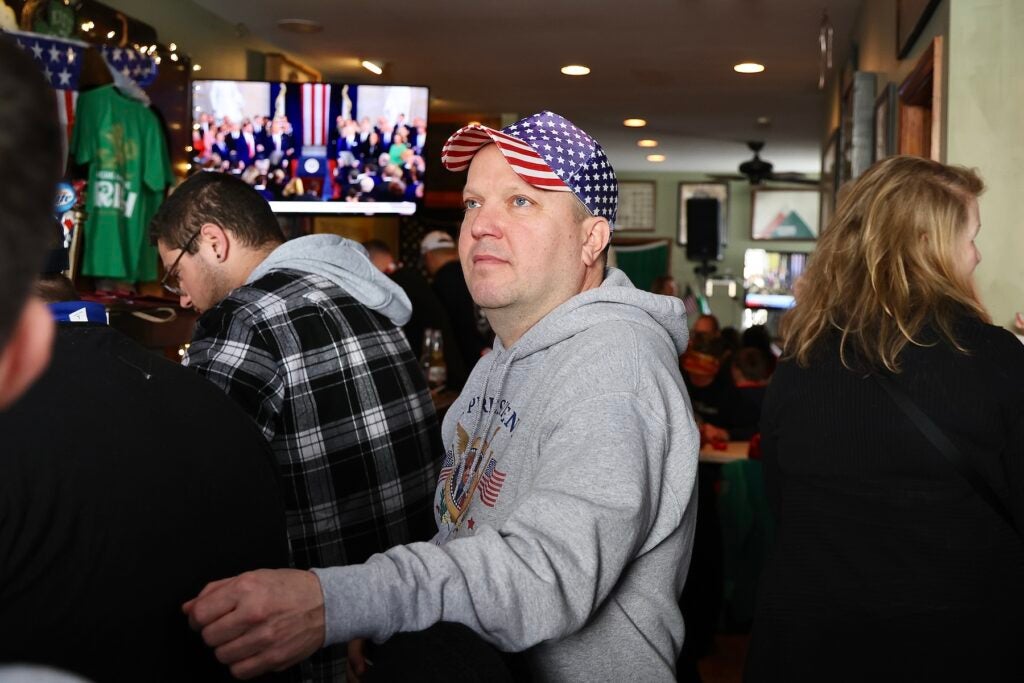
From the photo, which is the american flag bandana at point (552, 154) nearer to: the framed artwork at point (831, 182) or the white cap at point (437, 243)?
the framed artwork at point (831, 182)

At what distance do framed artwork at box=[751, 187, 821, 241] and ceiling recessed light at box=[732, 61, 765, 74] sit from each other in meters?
8.06

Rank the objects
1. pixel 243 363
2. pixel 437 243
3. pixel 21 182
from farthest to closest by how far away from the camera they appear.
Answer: pixel 437 243, pixel 243 363, pixel 21 182

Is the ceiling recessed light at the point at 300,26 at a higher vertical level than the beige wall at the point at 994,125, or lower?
higher

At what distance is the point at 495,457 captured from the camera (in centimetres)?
140

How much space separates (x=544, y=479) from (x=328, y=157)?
4443 mm

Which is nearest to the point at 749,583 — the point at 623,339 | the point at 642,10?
the point at 642,10

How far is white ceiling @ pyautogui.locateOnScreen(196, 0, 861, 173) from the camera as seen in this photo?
584 cm

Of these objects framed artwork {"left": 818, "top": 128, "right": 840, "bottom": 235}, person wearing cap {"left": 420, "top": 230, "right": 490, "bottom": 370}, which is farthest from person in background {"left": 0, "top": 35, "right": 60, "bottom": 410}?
person wearing cap {"left": 420, "top": 230, "right": 490, "bottom": 370}

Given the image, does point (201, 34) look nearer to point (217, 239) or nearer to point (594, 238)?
point (217, 239)

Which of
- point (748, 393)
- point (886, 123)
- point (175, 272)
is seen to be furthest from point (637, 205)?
point (175, 272)

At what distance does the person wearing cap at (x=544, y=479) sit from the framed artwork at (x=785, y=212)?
14332 mm

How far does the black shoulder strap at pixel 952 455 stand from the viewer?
1.78m

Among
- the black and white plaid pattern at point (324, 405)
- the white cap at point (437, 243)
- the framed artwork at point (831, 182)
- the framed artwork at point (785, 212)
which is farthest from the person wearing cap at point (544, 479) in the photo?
the framed artwork at point (785, 212)

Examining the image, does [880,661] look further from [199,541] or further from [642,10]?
[642,10]
